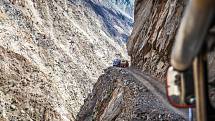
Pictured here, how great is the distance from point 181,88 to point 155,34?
21.8 meters

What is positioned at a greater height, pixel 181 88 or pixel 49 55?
pixel 49 55

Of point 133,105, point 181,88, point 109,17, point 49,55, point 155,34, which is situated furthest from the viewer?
point 109,17

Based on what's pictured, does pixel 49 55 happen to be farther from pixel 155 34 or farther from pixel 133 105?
pixel 133 105

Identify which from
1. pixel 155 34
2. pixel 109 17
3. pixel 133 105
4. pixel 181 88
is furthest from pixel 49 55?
pixel 181 88

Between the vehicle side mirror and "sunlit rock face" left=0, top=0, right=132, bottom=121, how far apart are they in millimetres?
30082

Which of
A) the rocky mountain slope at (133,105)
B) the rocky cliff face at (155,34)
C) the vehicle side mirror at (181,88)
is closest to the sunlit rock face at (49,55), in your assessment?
the rocky cliff face at (155,34)

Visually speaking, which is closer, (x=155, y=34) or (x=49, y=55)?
(x=155, y=34)

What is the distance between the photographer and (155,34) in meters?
24.9

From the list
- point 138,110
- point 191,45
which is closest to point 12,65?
point 138,110

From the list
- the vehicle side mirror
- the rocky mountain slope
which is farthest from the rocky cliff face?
the vehicle side mirror

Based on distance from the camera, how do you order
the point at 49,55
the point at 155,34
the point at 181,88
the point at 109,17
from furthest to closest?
1. the point at 109,17
2. the point at 49,55
3. the point at 155,34
4. the point at 181,88

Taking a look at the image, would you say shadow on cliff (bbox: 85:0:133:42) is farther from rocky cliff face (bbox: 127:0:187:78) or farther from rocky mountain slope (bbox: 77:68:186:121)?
rocky mountain slope (bbox: 77:68:186:121)

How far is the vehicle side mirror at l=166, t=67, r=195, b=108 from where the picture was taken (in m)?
3.30

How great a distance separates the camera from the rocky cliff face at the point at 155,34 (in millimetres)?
20972
